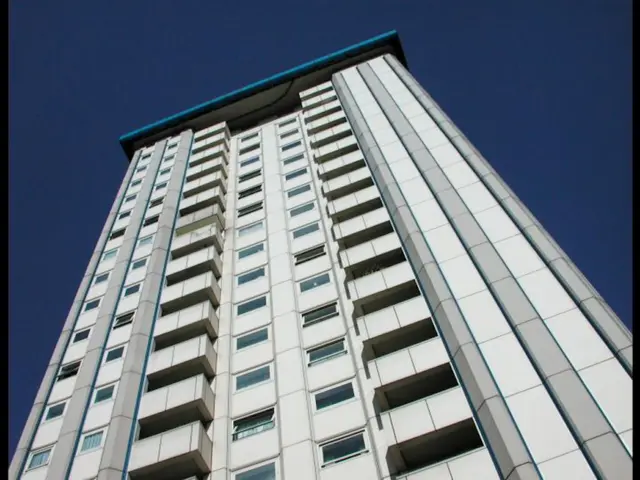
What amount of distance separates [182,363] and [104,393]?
2951 millimetres

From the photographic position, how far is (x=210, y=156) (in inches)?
1650

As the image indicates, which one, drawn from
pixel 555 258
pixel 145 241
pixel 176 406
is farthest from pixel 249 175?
pixel 555 258

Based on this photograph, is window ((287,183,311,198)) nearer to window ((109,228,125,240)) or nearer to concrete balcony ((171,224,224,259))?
concrete balcony ((171,224,224,259))

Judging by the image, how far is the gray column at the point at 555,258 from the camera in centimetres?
1694

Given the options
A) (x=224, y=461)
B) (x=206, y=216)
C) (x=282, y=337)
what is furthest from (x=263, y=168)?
(x=224, y=461)

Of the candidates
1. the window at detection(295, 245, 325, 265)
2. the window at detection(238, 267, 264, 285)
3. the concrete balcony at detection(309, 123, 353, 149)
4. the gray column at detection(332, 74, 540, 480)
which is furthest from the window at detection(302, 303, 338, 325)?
the concrete balcony at detection(309, 123, 353, 149)

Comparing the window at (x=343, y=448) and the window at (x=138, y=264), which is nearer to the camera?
the window at (x=343, y=448)

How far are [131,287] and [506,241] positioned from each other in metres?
16.6

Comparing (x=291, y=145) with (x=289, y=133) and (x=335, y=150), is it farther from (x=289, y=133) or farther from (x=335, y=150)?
(x=335, y=150)

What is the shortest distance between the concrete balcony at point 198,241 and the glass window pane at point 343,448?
13881 mm

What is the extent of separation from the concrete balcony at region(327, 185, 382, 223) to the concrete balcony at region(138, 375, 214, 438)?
1066 cm

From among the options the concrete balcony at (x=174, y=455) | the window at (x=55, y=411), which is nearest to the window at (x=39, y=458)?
the window at (x=55, y=411)

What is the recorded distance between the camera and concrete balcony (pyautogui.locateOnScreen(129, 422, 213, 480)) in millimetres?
18750

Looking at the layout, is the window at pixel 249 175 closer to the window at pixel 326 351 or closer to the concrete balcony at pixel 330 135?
the concrete balcony at pixel 330 135
